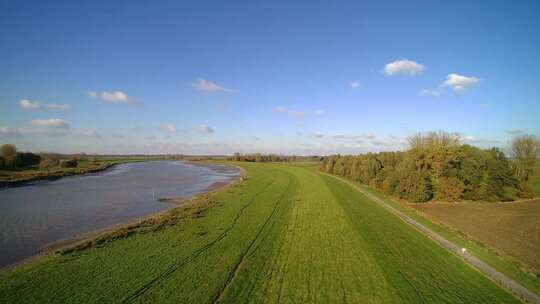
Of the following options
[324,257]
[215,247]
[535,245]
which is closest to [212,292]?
[215,247]

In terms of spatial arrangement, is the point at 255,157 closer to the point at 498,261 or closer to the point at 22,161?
the point at 22,161

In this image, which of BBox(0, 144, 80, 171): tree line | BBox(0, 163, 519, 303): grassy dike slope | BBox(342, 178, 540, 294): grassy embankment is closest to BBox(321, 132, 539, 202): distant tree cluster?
BBox(342, 178, 540, 294): grassy embankment

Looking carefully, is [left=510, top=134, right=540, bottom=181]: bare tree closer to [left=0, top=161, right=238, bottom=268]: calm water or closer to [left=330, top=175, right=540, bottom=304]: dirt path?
[left=330, top=175, right=540, bottom=304]: dirt path

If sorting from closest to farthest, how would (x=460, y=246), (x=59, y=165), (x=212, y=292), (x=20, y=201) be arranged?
(x=212, y=292), (x=460, y=246), (x=20, y=201), (x=59, y=165)

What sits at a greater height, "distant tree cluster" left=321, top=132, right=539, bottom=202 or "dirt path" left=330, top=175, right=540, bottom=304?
"distant tree cluster" left=321, top=132, right=539, bottom=202

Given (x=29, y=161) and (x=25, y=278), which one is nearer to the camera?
(x=25, y=278)

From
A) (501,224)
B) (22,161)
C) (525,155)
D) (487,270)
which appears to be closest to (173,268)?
(487,270)

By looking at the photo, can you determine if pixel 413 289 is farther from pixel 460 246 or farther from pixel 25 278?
pixel 25 278

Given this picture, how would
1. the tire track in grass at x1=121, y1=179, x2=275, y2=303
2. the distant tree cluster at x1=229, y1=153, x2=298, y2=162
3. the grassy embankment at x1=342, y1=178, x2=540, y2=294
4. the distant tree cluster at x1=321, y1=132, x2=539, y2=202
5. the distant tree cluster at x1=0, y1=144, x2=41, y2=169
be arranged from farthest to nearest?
the distant tree cluster at x1=229, y1=153, x2=298, y2=162 → the distant tree cluster at x1=0, y1=144, x2=41, y2=169 → the distant tree cluster at x1=321, y1=132, x2=539, y2=202 → the grassy embankment at x1=342, y1=178, x2=540, y2=294 → the tire track in grass at x1=121, y1=179, x2=275, y2=303
